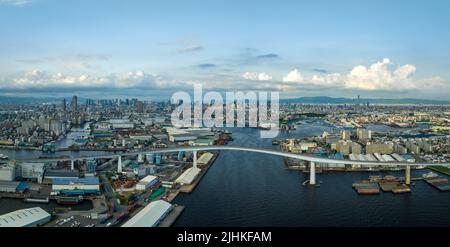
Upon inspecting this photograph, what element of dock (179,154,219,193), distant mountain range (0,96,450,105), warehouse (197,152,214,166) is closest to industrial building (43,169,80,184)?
dock (179,154,219,193)

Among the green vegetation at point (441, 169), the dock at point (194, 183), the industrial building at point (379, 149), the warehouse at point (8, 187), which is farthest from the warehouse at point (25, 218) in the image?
the industrial building at point (379, 149)

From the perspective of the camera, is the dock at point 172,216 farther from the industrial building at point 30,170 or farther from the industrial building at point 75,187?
the industrial building at point 30,170

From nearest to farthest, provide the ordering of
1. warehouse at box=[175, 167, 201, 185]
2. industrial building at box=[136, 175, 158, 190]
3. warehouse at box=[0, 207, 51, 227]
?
warehouse at box=[0, 207, 51, 227], industrial building at box=[136, 175, 158, 190], warehouse at box=[175, 167, 201, 185]

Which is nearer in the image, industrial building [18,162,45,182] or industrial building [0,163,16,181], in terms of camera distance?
industrial building [0,163,16,181]

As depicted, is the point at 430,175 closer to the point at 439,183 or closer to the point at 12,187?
the point at 439,183

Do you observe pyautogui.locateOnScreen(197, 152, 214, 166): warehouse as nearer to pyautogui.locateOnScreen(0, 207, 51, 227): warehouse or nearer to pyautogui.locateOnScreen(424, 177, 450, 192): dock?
pyautogui.locateOnScreen(0, 207, 51, 227): warehouse

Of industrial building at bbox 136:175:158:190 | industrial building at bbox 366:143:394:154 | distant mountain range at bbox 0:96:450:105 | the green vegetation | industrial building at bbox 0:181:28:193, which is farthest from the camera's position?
distant mountain range at bbox 0:96:450:105
